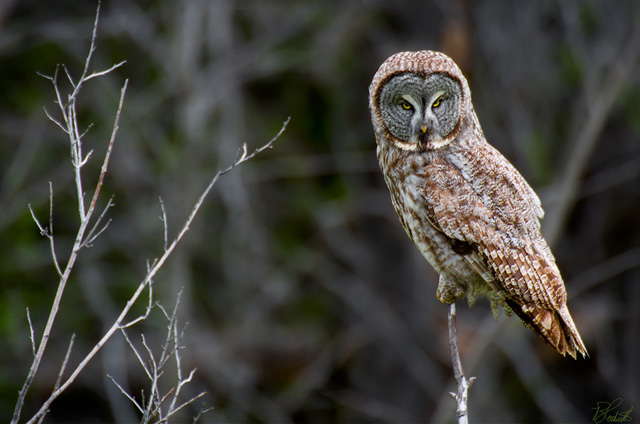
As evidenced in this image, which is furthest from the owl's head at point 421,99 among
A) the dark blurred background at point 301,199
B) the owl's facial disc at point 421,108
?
the dark blurred background at point 301,199

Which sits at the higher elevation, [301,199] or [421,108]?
[421,108]

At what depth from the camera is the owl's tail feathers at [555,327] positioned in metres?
3.84

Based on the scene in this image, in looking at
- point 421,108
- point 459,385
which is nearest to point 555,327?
point 459,385

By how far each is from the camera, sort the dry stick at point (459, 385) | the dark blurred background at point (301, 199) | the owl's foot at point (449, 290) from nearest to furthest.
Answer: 1. the dry stick at point (459, 385)
2. the owl's foot at point (449, 290)
3. the dark blurred background at point (301, 199)

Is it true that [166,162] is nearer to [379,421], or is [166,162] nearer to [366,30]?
[366,30]

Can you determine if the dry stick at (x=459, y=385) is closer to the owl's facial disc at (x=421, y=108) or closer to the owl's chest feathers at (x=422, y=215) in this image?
the owl's chest feathers at (x=422, y=215)

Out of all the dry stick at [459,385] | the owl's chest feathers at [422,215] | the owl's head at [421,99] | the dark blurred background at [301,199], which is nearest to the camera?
the dry stick at [459,385]

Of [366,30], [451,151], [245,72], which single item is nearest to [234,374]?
[245,72]

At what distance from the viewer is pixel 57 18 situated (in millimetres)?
9000

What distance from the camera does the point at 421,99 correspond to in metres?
3.82

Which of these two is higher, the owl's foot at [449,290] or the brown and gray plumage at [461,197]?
the brown and gray plumage at [461,197]

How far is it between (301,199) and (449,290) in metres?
5.99

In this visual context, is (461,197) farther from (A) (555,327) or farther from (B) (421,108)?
(A) (555,327)

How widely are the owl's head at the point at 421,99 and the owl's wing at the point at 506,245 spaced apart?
155mm
